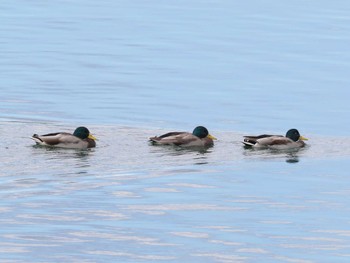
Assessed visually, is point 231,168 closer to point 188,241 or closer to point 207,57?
point 188,241

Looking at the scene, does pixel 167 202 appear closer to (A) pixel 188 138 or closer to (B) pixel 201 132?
(A) pixel 188 138

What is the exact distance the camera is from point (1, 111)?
3812 cm

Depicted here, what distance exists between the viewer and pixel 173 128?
3744 centimetres

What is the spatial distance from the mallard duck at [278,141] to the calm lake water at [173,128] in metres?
0.36

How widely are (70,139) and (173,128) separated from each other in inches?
152

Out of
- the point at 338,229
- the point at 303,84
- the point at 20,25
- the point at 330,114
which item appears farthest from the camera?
the point at 20,25

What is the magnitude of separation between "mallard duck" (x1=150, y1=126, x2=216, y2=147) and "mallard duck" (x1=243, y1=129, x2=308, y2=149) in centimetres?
97

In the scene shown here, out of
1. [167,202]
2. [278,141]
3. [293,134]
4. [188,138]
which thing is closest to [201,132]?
[188,138]

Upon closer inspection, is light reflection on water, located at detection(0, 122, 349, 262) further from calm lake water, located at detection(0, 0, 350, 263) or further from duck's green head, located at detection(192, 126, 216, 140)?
duck's green head, located at detection(192, 126, 216, 140)

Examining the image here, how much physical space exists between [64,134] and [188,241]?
969cm

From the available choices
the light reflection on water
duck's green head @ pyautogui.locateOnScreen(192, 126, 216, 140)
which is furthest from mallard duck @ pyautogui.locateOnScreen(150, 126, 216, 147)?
the light reflection on water

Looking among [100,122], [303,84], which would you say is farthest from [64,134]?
[303,84]

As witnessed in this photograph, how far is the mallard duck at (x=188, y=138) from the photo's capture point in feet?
114

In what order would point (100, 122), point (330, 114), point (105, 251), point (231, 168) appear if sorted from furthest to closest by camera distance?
A: point (330, 114)
point (100, 122)
point (231, 168)
point (105, 251)
